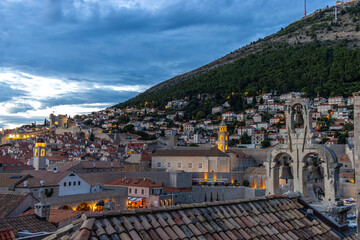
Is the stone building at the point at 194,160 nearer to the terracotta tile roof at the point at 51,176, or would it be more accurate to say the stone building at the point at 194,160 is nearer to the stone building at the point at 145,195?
the stone building at the point at 145,195

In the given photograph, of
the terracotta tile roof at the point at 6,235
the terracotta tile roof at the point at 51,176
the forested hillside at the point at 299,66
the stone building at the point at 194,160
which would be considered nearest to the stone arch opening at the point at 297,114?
the terracotta tile roof at the point at 6,235

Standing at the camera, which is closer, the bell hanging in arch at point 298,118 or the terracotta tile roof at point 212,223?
the terracotta tile roof at point 212,223

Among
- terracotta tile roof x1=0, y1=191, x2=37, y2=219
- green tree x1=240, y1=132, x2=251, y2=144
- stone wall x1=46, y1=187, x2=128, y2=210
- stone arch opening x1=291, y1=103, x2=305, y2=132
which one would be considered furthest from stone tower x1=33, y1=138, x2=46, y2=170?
green tree x1=240, y1=132, x2=251, y2=144

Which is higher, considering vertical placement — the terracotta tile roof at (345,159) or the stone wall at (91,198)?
the terracotta tile roof at (345,159)

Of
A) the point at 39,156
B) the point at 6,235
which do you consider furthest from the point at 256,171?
the point at 6,235

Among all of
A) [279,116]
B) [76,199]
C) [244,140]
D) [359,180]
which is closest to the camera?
[359,180]

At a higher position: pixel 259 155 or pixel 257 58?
pixel 257 58

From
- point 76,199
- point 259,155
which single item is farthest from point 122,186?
point 259,155

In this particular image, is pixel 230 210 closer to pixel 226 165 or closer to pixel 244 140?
pixel 226 165
